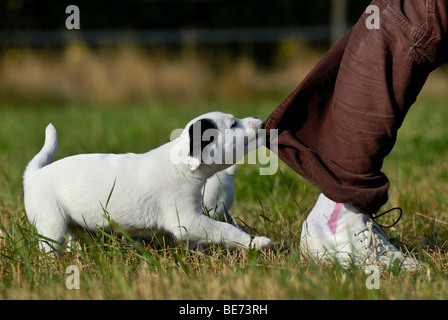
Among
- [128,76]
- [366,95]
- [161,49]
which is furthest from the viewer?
[161,49]

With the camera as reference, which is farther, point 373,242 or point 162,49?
point 162,49

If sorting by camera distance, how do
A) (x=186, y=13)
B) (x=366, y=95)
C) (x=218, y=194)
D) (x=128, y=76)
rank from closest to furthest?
(x=366, y=95) < (x=218, y=194) < (x=128, y=76) < (x=186, y=13)

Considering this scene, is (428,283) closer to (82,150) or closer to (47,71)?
(82,150)

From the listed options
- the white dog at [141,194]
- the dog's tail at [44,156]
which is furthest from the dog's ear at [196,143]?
the dog's tail at [44,156]

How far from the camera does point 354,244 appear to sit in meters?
2.29

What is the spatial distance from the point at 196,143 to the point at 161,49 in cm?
1006

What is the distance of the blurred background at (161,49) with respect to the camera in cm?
1038

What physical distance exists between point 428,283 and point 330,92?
0.81 metres

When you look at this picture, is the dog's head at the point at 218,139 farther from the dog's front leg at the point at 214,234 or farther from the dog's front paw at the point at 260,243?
the dog's front paw at the point at 260,243

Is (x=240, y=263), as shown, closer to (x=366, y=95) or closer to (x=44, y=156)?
(x=366, y=95)

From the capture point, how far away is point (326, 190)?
2.24 m

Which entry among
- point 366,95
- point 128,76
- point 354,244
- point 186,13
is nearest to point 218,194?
point 354,244

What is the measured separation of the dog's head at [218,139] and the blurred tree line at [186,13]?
1163 centimetres
